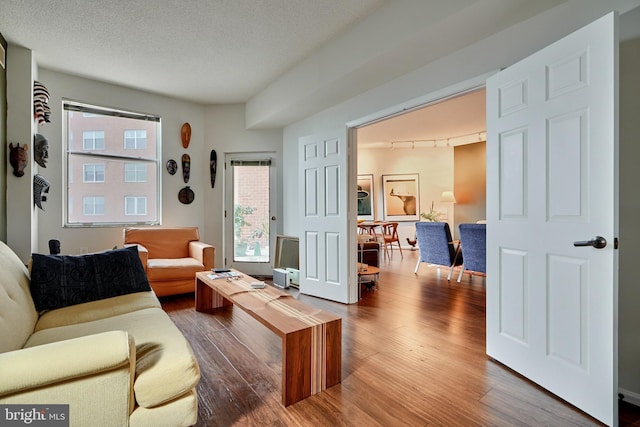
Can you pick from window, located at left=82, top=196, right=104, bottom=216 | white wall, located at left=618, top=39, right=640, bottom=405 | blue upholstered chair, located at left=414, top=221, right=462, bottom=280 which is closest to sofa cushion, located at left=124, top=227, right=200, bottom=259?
window, located at left=82, top=196, right=104, bottom=216

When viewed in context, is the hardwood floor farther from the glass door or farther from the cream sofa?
the glass door

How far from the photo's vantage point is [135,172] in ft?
14.3

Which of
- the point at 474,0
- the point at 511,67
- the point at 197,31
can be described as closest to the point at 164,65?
the point at 197,31

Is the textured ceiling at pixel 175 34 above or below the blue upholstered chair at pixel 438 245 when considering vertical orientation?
above

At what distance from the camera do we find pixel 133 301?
2.14 m

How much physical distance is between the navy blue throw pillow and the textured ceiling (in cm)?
195

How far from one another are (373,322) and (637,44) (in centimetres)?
260

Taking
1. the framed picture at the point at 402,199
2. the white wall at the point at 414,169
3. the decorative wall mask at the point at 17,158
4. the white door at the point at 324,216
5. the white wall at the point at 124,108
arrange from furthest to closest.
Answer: the framed picture at the point at 402,199, the white wall at the point at 414,169, the white wall at the point at 124,108, the white door at the point at 324,216, the decorative wall mask at the point at 17,158

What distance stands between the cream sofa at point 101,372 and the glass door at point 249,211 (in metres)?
3.35

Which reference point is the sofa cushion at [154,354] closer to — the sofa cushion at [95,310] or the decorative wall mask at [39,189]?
the sofa cushion at [95,310]

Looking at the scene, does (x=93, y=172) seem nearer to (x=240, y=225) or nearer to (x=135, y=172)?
(x=135, y=172)

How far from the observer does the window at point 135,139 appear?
4.30m

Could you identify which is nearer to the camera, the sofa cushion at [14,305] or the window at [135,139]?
the sofa cushion at [14,305]

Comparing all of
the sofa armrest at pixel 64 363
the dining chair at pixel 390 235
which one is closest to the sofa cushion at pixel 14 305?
the sofa armrest at pixel 64 363
